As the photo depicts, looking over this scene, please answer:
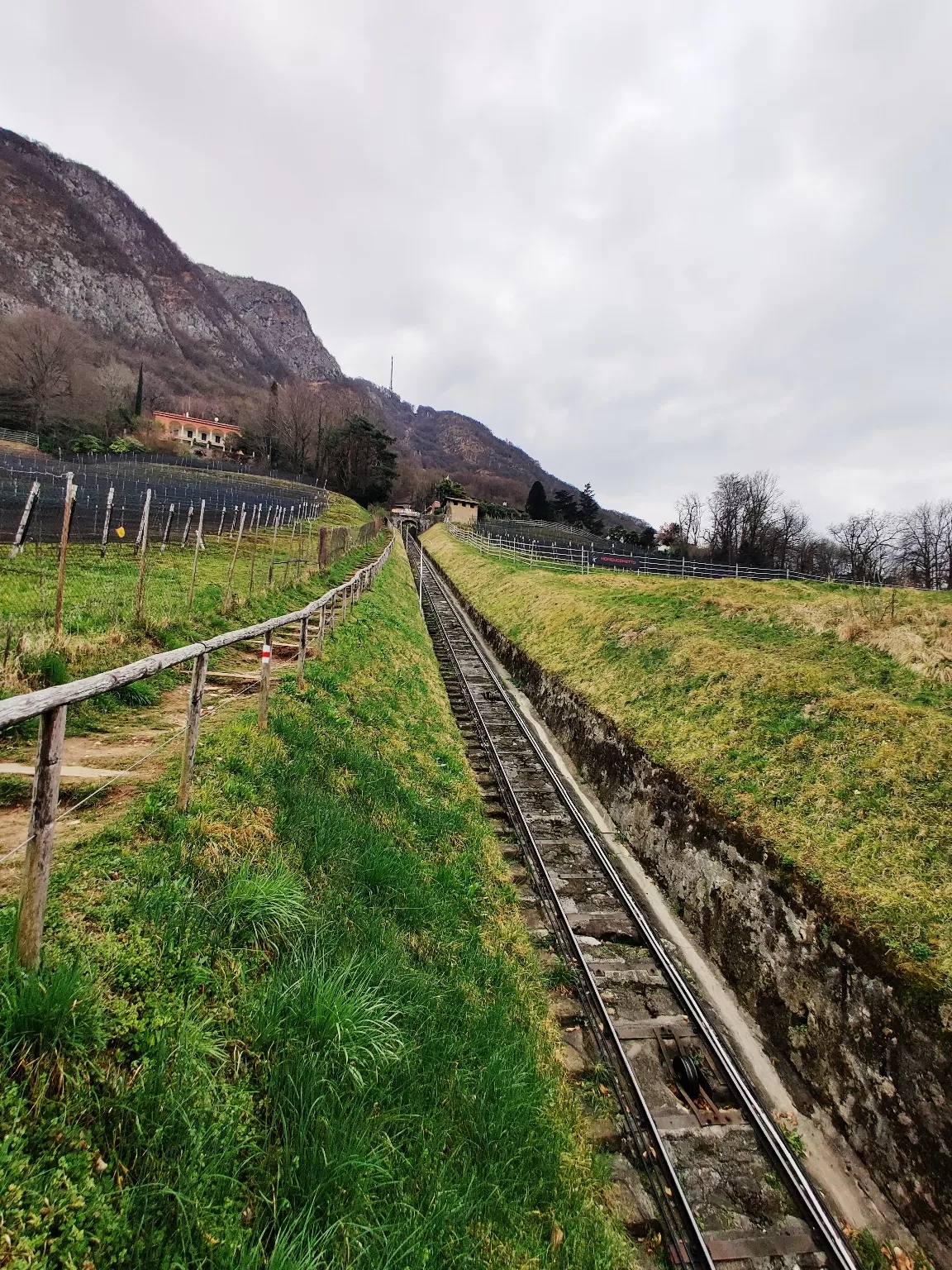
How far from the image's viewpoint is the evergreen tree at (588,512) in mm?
94000

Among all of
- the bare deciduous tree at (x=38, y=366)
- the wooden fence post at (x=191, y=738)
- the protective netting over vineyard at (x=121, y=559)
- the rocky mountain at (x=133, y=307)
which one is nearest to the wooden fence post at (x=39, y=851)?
the wooden fence post at (x=191, y=738)

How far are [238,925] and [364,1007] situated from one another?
3.18ft

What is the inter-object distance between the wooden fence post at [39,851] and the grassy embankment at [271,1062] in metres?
0.13

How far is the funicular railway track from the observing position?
4617 millimetres

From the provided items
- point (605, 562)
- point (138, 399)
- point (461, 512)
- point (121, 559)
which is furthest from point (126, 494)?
point (138, 399)

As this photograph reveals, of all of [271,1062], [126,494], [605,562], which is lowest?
[271,1062]

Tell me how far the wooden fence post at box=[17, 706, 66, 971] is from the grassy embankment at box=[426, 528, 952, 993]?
7.14 meters

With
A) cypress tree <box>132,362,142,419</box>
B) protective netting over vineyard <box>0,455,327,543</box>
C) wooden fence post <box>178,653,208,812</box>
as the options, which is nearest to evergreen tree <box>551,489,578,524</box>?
protective netting over vineyard <box>0,455,327,543</box>

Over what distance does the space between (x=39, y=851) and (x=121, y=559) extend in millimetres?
17640

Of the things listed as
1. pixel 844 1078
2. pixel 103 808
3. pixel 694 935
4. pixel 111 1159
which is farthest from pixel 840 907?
pixel 103 808

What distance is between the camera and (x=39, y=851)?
7.95 feet

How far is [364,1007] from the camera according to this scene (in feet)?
11.3

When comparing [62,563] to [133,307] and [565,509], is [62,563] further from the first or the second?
[133,307]

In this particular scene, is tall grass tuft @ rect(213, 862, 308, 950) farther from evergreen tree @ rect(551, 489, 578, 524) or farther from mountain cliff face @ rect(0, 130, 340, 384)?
mountain cliff face @ rect(0, 130, 340, 384)
